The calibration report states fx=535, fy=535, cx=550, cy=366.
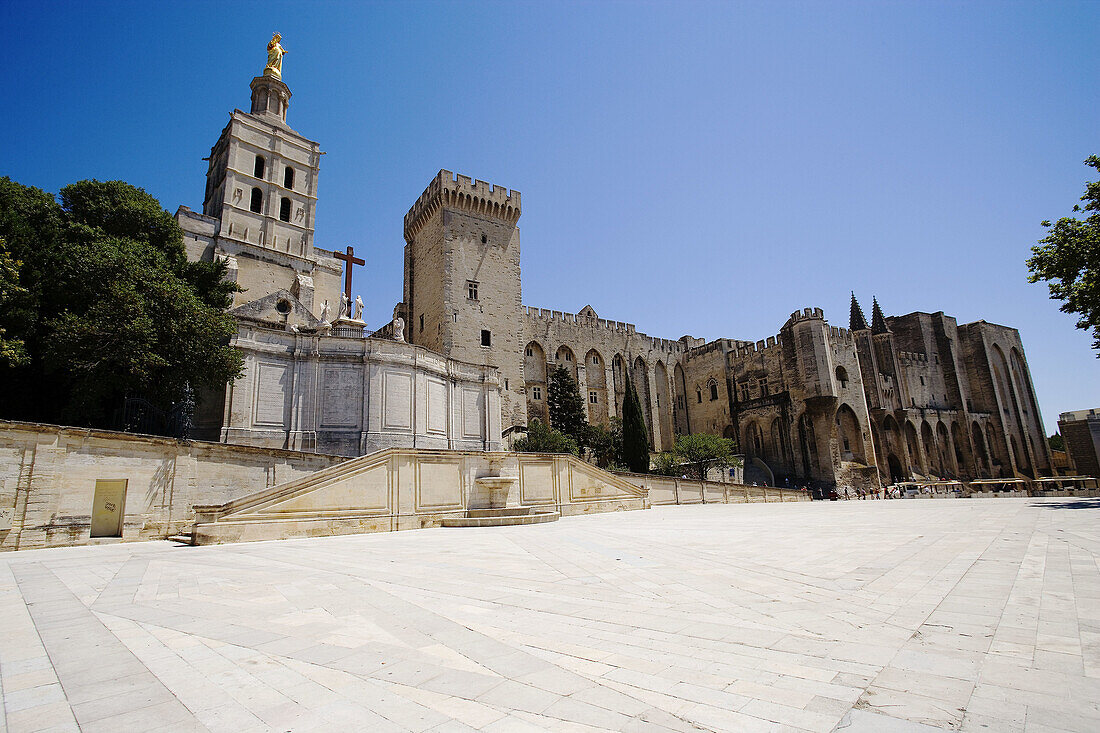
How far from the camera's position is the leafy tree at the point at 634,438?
3591cm

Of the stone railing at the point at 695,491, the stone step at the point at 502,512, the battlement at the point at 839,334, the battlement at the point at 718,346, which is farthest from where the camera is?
the battlement at the point at 718,346

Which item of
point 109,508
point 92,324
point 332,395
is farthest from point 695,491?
point 92,324

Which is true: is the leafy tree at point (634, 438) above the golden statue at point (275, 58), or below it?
below

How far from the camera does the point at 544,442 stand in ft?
105

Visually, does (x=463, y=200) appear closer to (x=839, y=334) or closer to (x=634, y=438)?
(x=634, y=438)

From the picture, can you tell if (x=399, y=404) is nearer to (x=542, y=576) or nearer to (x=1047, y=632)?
(x=542, y=576)

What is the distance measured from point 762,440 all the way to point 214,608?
147 feet

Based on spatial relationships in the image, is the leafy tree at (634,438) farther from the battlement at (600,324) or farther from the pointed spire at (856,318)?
the pointed spire at (856,318)

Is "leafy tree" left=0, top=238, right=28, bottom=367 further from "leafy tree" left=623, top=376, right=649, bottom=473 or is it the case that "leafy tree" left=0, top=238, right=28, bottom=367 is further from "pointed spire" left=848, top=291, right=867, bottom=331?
"pointed spire" left=848, top=291, right=867, bottom=331

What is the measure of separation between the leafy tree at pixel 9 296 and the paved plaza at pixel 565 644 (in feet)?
33.3

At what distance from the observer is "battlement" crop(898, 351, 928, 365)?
50778 millimetres

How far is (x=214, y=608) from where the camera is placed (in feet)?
15.9

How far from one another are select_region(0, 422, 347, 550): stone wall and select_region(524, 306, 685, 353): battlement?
29.8 metres

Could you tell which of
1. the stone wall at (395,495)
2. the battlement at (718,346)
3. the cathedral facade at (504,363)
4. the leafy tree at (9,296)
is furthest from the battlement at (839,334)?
the leafy tree at (9,296)
